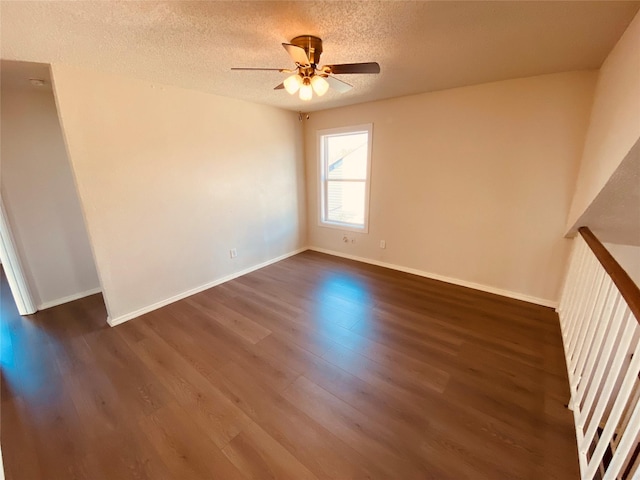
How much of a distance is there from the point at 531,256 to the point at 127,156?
4315mm

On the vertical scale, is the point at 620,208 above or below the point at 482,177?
below

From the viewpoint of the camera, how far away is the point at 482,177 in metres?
3.02

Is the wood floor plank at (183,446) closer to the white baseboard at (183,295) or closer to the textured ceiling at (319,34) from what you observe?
the white baseboard at (183,295)

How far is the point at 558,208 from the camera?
8.79 feet

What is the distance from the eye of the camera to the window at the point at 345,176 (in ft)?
13.0

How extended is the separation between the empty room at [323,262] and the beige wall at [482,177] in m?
0.03

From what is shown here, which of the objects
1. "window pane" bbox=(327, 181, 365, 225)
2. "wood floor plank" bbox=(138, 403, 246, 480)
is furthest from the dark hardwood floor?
"window pane" bbox=(327, 181, 365, 225)

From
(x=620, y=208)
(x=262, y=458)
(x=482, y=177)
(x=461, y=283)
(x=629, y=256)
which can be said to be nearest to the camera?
(x=262, y=458)

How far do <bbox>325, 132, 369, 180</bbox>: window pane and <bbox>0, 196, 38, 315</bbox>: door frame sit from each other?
3879 millimetres

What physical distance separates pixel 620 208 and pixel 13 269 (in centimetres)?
549

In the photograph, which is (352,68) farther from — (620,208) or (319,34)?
(620,208)

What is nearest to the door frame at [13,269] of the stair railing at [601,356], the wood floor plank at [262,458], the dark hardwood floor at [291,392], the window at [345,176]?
the dark hardwood floor at [291,392]

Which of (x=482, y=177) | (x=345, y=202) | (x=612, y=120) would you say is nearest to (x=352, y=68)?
(x=612, y=120)

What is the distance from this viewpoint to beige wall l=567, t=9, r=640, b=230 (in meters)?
1.52
